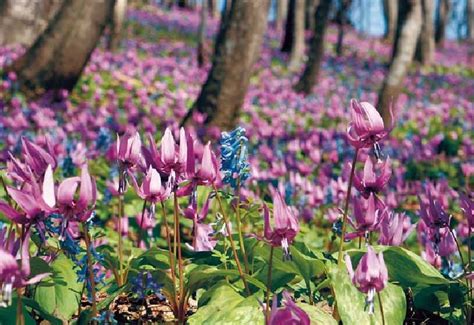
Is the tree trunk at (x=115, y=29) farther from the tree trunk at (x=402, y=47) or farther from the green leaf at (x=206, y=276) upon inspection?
the green leaf at (x=206, y=276)

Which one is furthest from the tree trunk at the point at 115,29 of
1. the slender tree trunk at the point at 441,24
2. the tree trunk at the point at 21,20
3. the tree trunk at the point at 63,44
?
the slender tree trunk at the point at 441,24

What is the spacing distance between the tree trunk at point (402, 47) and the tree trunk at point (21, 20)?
25.5 feet

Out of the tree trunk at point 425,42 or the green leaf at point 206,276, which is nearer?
the green leaf at point 206,276

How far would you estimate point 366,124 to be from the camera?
7.50 feet

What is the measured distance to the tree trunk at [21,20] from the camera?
14.1m

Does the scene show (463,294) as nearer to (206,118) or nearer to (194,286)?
(194,286)

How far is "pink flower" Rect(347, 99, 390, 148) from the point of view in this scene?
227 cm

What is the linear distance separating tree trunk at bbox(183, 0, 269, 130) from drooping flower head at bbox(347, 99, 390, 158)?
6.52 meters

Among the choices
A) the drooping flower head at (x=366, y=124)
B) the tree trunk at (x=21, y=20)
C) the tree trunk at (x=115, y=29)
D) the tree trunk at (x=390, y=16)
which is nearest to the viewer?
the drooping flower head at (x=366, y=124)

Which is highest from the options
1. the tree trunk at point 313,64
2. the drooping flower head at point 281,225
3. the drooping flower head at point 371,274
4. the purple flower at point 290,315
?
the drooping flower head at point 281,225

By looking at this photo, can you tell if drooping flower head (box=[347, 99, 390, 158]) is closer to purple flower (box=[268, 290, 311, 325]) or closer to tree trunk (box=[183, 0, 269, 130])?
purple flower (box=[268, 290, 311, 325])

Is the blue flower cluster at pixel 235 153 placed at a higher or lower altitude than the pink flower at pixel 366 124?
lower

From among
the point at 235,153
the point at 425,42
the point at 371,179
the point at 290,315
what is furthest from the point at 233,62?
the point at 425,42

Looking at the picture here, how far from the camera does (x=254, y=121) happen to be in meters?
10.3
